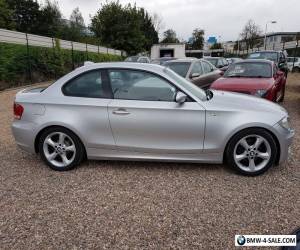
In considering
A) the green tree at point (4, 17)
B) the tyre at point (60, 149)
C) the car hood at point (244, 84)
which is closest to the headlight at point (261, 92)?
the car hood at point (244, 84)

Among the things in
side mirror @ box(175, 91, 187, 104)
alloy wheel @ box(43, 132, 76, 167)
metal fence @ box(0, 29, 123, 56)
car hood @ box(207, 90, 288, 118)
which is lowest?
alloy wheel @ box(43, 132, 76, 167)

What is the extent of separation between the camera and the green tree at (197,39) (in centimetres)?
8912

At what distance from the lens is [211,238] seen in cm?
295

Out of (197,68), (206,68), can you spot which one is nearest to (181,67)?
(197,68)

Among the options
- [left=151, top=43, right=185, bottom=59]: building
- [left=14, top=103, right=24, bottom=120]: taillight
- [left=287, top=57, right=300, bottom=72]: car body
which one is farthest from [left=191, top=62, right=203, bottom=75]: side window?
[left=151, top=43, right=185, bottom=59]: building

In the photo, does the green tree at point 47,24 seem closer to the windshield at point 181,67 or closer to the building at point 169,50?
the building at point 169,50

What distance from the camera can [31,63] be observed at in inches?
691

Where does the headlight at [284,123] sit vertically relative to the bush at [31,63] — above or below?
below

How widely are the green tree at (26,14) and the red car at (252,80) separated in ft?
157

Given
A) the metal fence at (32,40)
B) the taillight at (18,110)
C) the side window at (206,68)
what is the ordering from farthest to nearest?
1. the metal fence at (32,40)
2. the side window at (206,68)
3. the taillight at (18,110)

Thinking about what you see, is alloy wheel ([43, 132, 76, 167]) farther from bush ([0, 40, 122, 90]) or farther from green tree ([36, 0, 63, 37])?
green tree ([36, 0, 63, 37])

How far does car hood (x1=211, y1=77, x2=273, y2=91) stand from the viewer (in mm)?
7164

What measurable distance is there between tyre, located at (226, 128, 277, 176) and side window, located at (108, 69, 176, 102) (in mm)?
1086

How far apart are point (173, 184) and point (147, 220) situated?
2.94 feet
